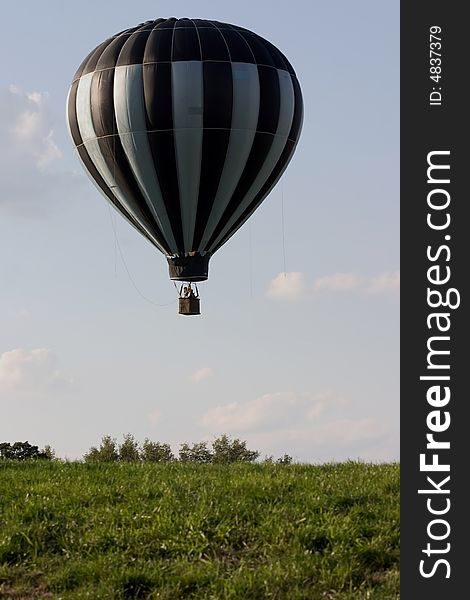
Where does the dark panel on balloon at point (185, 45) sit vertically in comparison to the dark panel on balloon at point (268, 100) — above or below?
above

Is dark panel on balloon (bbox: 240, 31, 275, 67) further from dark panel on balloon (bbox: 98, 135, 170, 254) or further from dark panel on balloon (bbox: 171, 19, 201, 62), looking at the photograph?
dark panel on balloon (bbox: 98, 135, 170, 254)

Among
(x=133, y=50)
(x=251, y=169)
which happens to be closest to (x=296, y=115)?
(x=251, y=169)

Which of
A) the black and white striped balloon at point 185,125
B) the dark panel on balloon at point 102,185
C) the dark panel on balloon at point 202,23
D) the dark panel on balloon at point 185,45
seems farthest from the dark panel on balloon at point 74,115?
the dark panel on balloon at point 202,23

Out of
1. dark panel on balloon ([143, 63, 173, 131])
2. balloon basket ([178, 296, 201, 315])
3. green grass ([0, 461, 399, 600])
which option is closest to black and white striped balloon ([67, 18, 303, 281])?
dark panel on balloon ([143, 63, 173, 131])

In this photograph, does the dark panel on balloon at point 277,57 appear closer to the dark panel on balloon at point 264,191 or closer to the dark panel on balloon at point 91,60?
the dark panel on balloon at point 264,191

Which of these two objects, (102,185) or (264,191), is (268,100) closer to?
(264,191)

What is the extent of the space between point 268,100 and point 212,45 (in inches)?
97.5

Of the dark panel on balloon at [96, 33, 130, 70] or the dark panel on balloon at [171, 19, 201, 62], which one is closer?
the dark panel on balloon at [171, 19, 201, 62]

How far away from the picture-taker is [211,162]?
3538 centimetres

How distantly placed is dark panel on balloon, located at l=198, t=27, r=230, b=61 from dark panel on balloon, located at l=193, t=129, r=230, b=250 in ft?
7.68

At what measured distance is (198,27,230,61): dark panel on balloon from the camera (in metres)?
35.4

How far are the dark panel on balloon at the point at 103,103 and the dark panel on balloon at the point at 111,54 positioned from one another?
24 cm

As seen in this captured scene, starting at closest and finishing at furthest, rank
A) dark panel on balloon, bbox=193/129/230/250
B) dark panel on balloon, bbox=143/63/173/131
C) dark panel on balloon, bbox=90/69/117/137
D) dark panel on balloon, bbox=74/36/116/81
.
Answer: dark panel on balloon, bbox=143/63/173/131
dark panel on balloon, bbox=193/129/230/250
dark panel on balloon, bbox=90/69/117/137
dark panel on balloon, bbox=74/36/116/81

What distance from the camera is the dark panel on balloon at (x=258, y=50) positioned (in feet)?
119
